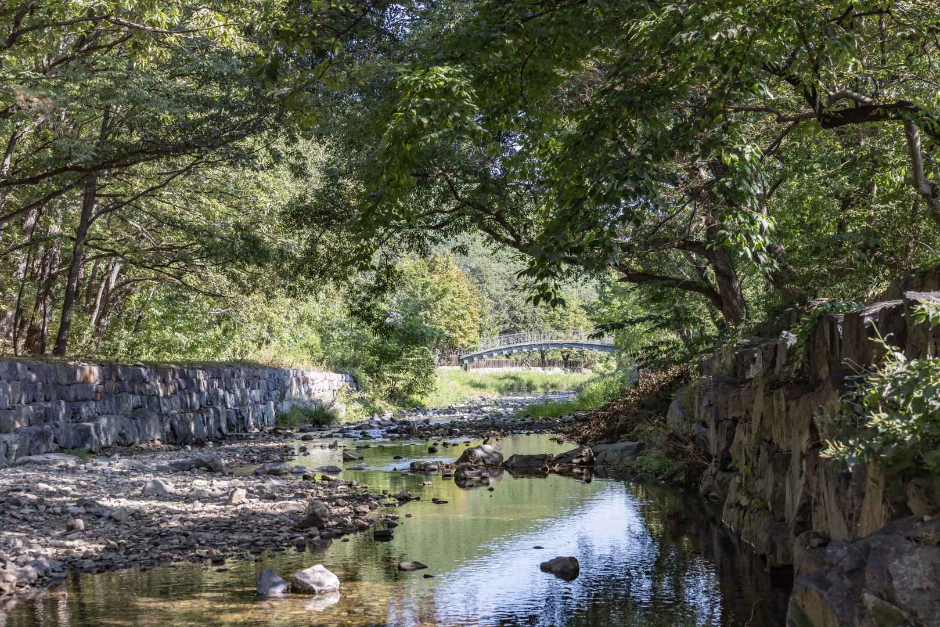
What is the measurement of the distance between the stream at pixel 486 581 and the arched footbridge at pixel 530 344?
40684mm

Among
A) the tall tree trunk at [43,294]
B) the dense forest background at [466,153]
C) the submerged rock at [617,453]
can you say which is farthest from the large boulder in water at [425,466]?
the tall tree trunk at [43,294]

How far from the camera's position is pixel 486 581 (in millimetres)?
6352

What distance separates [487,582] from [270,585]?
161 centimetres

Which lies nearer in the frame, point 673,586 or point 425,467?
point 673,586

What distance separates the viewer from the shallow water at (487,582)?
17.8 ft

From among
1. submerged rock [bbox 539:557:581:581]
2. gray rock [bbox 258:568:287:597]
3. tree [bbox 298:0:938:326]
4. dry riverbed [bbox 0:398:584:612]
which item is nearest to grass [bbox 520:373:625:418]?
dry riverbed [bbox 0:398:584:612]

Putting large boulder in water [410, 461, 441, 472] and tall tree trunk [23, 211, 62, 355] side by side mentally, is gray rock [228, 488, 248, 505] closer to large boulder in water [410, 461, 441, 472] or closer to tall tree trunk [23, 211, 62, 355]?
large boulder in water [410, 461, 441, 472]

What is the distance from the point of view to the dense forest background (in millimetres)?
5605

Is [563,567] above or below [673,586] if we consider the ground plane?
above

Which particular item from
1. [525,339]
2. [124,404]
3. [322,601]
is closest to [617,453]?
[124,404]

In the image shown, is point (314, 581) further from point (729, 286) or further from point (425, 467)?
point (729, 286)

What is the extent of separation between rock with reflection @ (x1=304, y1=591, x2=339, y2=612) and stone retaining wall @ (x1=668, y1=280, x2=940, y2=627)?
302 centimetres

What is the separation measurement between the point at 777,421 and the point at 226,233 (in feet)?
36.7

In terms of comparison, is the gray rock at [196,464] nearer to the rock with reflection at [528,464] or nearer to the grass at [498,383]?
the rock with reflection at [528,464]
